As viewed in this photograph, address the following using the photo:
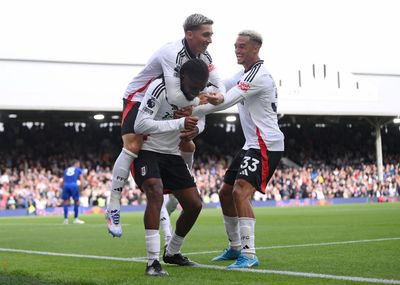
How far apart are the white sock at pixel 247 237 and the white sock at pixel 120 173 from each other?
4.24ft

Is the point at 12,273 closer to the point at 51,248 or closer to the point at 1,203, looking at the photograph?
the point at 51,248

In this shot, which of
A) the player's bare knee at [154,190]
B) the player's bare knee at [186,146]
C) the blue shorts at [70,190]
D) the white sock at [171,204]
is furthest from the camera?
the blue shorts at [70,190]

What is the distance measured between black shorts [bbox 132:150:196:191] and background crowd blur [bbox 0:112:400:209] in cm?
Answer: 2668

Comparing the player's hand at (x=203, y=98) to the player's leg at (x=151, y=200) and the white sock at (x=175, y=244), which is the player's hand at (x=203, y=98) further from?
the white sock at (x=175, y=244)

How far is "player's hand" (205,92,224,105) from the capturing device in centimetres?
751

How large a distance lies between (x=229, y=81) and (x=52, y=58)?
3119 cm

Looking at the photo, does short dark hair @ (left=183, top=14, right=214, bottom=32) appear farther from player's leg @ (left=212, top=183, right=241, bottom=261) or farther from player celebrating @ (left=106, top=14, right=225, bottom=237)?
player's leg @ (left=212, top=183, right=241, bottom=261)

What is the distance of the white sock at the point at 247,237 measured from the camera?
25.1ft

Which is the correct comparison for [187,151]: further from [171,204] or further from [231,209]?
[171,204]

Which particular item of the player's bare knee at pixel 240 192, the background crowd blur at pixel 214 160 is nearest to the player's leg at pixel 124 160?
the player's bare knee at pixel 240 192

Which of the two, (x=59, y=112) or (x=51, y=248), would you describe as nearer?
(x=51, y=248)

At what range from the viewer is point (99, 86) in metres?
39.3

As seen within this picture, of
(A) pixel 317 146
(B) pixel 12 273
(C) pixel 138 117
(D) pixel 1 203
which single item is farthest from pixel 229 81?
(A) pixel 317 146

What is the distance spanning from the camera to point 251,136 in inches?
324
